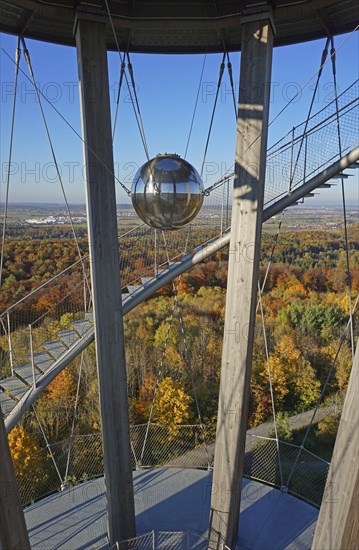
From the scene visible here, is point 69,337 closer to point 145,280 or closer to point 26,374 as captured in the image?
point 26,374

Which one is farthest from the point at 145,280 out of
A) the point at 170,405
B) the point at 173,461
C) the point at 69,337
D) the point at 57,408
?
the point at 57,408

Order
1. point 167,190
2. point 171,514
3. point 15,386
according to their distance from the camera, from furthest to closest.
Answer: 1. point 171,514
2. point 15,386
3. point 167,190

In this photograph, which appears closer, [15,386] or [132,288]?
[15,386]

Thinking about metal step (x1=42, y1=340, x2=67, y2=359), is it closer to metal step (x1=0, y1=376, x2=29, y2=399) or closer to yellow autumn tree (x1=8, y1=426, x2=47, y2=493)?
metal step (x1=0, y1=376, x2=29, y2=399)

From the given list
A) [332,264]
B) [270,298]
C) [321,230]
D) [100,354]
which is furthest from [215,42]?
[321,230]

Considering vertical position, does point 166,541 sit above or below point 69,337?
below

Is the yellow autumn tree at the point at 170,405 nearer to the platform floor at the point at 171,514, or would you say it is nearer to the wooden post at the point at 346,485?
the platform floor at the point at 171,514

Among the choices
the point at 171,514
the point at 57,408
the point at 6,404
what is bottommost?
the point at 57,408
